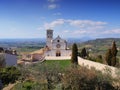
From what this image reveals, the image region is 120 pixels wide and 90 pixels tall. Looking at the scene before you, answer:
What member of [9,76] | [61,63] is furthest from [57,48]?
[9,76]

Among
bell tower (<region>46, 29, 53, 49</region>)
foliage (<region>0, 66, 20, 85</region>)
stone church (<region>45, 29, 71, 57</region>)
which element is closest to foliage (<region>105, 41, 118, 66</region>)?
foliage (<region>0, 66, 20, 85</region>)

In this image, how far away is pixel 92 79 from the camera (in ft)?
61.0

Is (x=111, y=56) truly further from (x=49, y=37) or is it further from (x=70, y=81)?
(x=49, y=37)

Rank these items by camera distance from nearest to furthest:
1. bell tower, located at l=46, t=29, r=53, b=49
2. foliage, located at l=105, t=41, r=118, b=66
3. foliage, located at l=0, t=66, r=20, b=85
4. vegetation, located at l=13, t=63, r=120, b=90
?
vegetation, located at l=13, t=63, r=120, b=90
foliage, located at l=0, t=66, r=20, b=85
foliage, located at l=105, t=41, r=118, b=66
bell tower, located at l=46, t=29, r=53, b=49

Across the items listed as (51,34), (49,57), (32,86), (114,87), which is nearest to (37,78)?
A: (32,86)

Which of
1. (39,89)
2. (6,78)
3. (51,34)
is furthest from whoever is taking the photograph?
(51,34)

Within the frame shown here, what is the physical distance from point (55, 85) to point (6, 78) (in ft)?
22.4

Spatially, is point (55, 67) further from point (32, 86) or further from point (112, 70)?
point (112, 70)

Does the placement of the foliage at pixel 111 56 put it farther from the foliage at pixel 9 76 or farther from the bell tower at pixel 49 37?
the bell tower at pixel 49 37

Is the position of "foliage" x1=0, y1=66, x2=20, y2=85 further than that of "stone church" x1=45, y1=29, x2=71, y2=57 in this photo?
No

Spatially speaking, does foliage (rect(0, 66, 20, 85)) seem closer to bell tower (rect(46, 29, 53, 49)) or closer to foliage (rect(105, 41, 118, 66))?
foliage (rect(105, 41, 118, 66))

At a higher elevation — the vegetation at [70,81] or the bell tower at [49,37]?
the bell tower at [49,37]

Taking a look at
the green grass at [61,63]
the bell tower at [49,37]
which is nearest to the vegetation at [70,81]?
the green grass at [61,63]

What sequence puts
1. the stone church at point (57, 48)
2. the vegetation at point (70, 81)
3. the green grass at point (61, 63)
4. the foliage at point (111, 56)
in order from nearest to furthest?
the vegetation at point (70, 81) → the green grass at point (61, 63) → the foliage at point (111, 56) → the stone church at point (57, 48)
